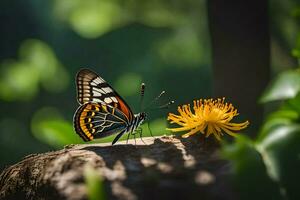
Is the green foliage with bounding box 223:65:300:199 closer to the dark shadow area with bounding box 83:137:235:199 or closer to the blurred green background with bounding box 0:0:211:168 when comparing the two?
the dark shadow area with bounding box 83:137:235:199

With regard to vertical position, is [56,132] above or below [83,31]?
below

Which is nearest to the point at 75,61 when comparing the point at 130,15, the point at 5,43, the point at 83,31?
the point at 5,43

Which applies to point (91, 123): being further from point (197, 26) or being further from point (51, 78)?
point (197, 26)

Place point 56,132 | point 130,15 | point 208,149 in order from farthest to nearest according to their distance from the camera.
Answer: point 130,15 < point 56,132 < point 208,149

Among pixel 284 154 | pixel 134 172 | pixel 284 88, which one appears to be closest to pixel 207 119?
pixel 134 172

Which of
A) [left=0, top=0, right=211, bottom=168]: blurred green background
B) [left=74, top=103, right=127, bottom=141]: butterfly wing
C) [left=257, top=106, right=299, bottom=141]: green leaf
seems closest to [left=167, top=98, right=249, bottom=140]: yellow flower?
[left=74, top=103, right=127, bottom=141]: butterfly wing
